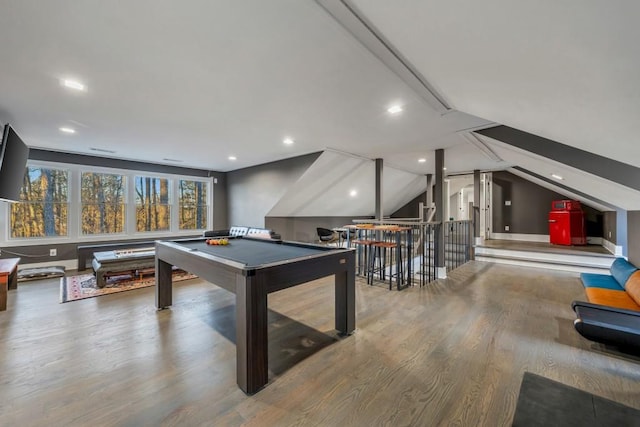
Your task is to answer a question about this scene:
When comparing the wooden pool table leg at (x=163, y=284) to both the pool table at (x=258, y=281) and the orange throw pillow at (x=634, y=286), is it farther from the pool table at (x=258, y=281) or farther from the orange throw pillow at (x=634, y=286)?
the orange throw pillow at (x=634, y=286)

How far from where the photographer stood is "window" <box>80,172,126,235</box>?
6020mm

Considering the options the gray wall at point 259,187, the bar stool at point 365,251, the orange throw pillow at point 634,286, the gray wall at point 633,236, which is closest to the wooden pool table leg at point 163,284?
the bar stool at point 365,251

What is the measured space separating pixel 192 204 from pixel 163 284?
503 cm

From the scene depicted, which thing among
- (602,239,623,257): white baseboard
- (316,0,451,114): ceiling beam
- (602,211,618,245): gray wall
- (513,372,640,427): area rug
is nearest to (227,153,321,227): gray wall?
(316,0,451,114): ceiling beam

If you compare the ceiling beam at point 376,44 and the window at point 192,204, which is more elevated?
the ceiling beam at point 376,44

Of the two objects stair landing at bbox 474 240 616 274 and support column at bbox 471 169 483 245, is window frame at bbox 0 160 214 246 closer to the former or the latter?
support column at bbox 471 169 483 245

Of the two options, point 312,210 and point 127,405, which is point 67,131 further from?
point 312,210

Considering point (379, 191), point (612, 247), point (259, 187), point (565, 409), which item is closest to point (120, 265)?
point (259, 187)

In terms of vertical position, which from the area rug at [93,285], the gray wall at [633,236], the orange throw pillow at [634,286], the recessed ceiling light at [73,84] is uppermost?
the recessed ceiling light at [73,84]

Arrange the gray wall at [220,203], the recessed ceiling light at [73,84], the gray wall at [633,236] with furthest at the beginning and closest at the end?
the gray wall at [220,203], the gray wall at [633,236], the recessed ceiling light at [73,84]

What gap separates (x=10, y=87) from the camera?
268 cm

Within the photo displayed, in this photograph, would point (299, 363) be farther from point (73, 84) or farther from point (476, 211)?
point (476, 211)

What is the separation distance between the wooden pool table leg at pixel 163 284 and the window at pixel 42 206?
4.29 m

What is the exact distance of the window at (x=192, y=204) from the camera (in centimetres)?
761
